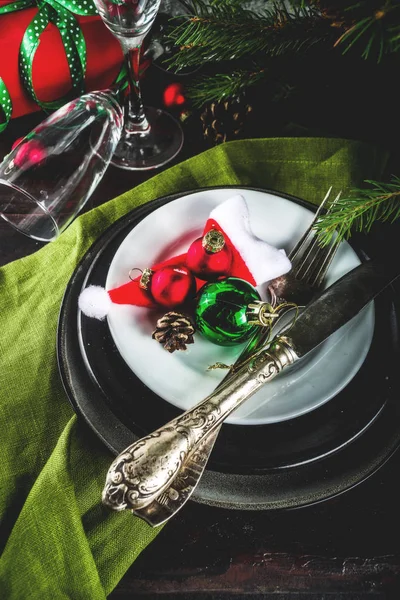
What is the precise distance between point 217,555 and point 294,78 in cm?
42

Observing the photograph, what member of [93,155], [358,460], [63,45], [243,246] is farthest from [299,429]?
[63,45]

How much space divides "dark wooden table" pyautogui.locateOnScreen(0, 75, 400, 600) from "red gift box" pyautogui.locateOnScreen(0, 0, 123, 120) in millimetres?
416

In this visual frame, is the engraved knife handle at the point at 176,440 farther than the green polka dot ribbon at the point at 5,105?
No

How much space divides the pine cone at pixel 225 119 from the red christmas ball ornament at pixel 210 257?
20cm

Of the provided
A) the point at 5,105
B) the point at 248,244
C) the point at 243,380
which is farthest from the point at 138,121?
the point at 243,380

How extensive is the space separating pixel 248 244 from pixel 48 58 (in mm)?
284

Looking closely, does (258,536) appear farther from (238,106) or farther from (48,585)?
(238,106)

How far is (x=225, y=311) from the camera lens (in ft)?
1.22


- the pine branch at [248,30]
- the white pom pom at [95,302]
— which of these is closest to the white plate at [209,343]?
the white pom pom at [95,302]

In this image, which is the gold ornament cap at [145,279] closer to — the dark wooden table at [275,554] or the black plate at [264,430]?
the black plate at [264,430]

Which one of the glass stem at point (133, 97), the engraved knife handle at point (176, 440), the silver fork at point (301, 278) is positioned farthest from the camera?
the glass stem at point (133, 97)

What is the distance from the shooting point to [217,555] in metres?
0.38

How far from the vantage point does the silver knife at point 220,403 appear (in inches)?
11.6

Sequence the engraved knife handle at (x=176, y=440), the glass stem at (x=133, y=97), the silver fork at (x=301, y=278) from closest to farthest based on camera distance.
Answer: the engraved knife handle at (x=176, y=440) → the silver fork at (x=301, y=278) → the glass stem at (x=133, y=97)
